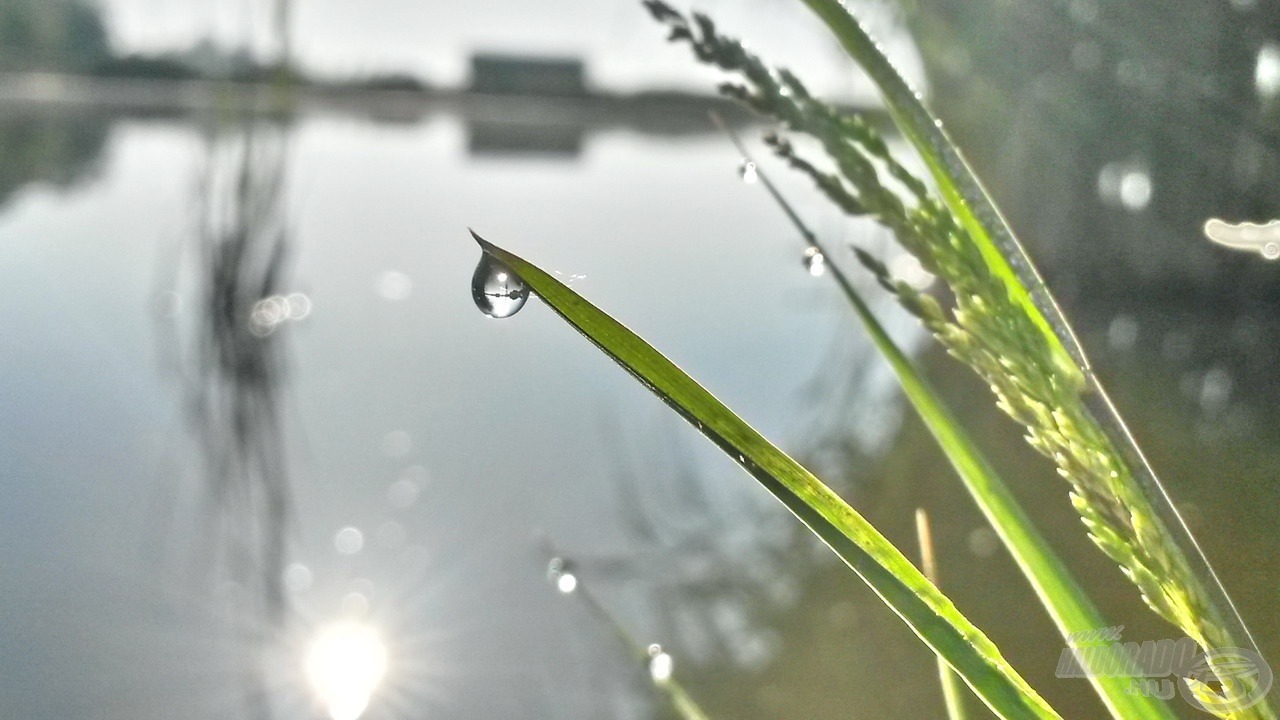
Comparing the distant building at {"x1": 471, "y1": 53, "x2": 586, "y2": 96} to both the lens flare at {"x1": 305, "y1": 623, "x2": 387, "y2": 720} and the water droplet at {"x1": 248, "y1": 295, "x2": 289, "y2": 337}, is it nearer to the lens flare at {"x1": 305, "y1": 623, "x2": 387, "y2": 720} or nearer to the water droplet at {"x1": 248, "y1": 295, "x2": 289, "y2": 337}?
the water droplet at {"x1": 248, "y1": 295, "x2": 289, "y2": 337}

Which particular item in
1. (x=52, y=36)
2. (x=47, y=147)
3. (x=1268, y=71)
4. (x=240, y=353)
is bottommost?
(x=1268, y=71)

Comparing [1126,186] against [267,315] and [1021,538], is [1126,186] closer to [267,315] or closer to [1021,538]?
[1021,538]

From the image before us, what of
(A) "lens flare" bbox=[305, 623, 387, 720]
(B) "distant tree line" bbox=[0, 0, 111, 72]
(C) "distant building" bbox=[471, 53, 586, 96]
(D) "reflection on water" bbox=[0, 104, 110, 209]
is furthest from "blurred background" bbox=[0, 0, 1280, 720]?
(C) "distant building" bbox=[471, 53, 586, 96]

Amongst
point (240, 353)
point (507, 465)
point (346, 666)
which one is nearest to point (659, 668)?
point (346, 666)

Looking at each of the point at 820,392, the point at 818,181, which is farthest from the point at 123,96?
the point at 818,181

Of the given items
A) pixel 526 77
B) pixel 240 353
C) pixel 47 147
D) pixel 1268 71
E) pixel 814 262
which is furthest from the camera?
pixel 526 77

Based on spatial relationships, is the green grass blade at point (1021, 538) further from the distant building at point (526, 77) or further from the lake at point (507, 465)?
the distant building at point (526, 77)

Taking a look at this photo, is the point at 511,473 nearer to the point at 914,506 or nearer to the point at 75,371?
the point at 914,506
